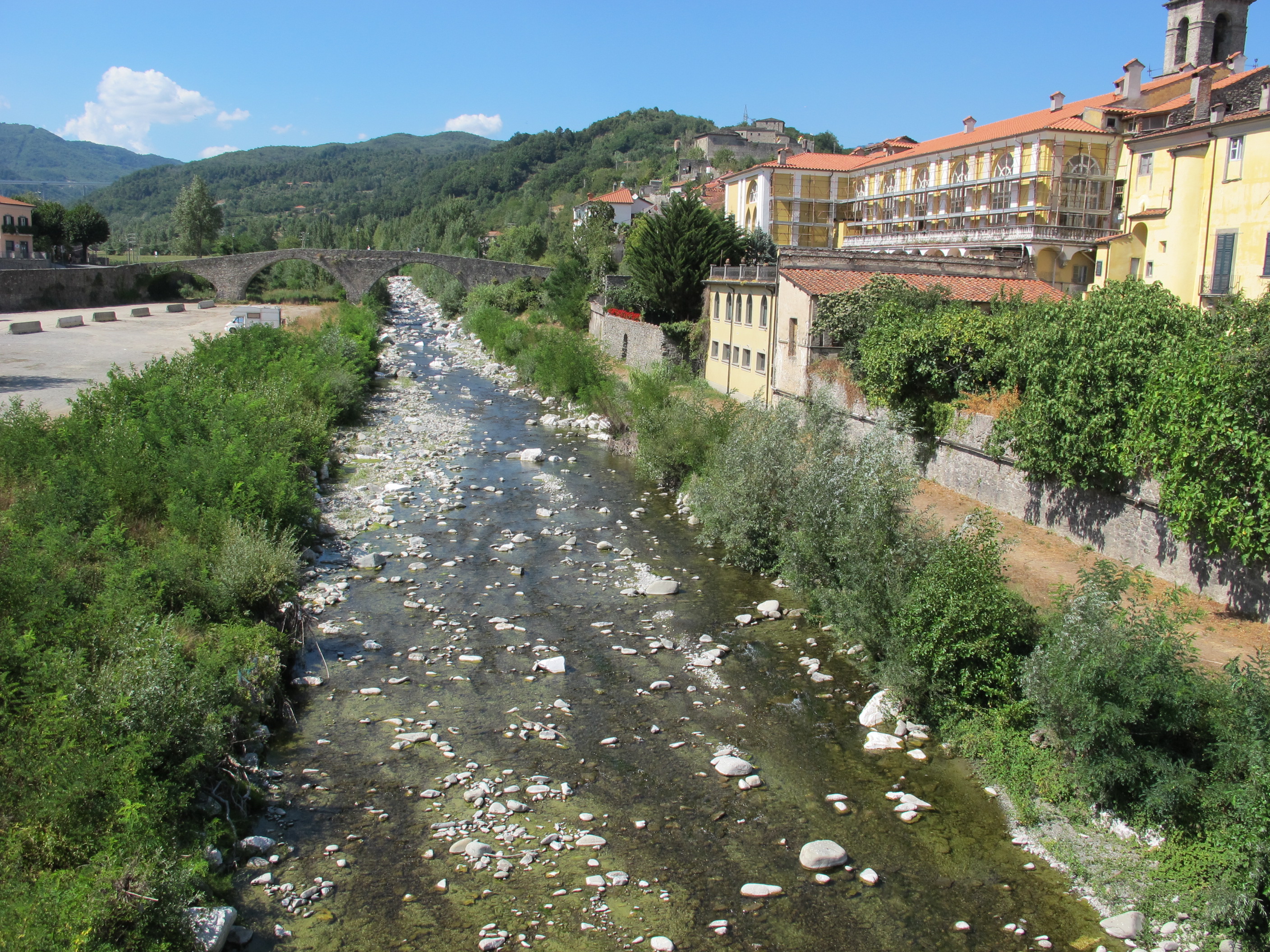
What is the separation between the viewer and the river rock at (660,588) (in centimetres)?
1490

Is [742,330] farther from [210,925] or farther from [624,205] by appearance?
[624,205]

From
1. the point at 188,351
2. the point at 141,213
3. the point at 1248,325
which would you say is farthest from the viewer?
the point at 141,213

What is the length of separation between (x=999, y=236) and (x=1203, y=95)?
7.84 meters

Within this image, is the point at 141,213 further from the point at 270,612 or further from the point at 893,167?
the point at 270,612

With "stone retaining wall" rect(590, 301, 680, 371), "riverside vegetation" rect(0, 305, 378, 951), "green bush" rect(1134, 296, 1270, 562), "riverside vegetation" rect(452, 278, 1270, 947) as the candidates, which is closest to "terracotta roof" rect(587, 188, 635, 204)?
"stone retaining wall" rect(590, 301, 680, 371)

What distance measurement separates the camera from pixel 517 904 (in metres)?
7.47

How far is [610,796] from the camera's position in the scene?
29.8 ft

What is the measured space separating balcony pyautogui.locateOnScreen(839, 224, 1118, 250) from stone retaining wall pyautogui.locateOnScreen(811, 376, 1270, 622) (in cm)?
1900

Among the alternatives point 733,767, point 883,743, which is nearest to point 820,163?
point 883,743

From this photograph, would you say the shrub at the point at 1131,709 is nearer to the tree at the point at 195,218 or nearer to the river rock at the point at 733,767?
the river rock at the point at 733,767

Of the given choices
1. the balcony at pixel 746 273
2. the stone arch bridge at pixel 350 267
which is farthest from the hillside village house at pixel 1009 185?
the stone arch bridge at pixel 350 267

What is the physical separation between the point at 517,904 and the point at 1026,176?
35.5 m

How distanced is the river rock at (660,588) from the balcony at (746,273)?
1214cm

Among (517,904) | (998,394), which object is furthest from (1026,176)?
(517,904)
